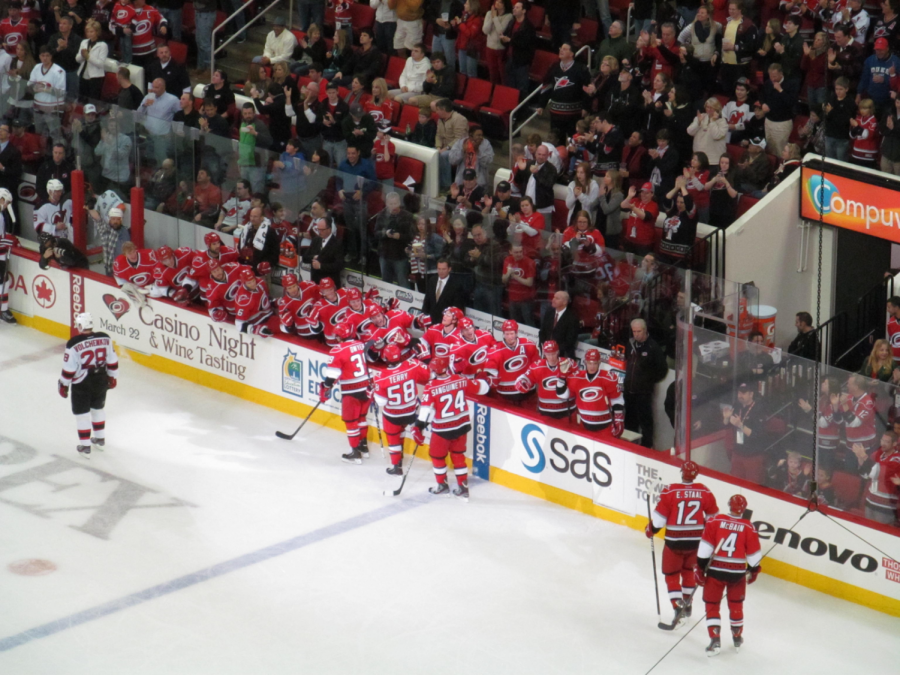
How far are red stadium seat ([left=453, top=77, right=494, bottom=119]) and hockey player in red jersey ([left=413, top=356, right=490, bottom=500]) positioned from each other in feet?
16.0

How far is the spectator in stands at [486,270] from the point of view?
1319 centimetres

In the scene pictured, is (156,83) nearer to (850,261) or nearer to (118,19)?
(118,19)

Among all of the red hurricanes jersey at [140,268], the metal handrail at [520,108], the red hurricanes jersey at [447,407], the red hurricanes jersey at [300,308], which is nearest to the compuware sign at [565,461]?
the red hurricanes jersey at [447,407]

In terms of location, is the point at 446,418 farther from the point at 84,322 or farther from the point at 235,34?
the point at 235,34

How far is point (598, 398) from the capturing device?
1209 cm

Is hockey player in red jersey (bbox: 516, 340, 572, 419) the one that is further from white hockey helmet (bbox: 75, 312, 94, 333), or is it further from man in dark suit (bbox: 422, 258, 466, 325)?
white hockey helmet (bbox: 75, 312, 94, 333)

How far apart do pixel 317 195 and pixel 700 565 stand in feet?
19.6

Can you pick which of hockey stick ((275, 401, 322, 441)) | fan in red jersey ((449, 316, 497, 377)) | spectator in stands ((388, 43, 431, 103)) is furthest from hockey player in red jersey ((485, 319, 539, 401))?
spectator in stands ((388, 43, 431, 103))

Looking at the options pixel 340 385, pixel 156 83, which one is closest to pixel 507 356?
pixel 340 385

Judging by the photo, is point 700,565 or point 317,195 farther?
point 317,195

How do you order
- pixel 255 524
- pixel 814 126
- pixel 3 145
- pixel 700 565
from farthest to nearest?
pixel 3 145, pixel 814 126, pixel 255 524, pixel 700 565

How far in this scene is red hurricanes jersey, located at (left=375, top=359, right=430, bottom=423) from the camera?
12.4 meters

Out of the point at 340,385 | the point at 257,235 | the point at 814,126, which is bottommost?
the point at 340,385

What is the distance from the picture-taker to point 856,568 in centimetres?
1066
